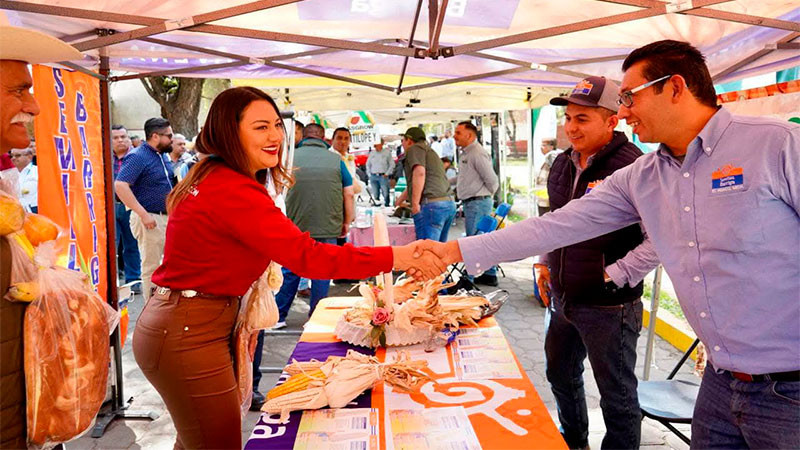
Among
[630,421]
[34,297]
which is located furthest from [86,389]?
[630,421]

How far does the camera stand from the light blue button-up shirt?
5.61ft

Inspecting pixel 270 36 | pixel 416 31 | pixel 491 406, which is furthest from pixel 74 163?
pixel 491 406

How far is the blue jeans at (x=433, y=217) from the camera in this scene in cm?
823

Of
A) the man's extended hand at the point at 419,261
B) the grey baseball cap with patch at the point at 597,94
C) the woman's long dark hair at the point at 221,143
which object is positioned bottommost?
the man's extended hand at the point at 419,261

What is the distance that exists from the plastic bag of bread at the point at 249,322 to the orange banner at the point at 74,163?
1.74 metres

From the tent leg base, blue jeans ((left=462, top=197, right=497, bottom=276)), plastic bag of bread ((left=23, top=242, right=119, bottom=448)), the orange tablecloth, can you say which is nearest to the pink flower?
the orange tablecloth

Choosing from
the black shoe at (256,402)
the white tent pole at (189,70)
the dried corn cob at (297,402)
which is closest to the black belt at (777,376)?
the dried corn cob at (297,402)

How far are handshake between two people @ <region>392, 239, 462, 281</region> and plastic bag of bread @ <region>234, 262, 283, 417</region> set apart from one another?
60 cm

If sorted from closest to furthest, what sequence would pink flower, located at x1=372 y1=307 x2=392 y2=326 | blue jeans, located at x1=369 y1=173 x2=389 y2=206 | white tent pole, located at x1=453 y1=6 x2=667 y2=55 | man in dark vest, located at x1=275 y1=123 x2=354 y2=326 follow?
1. pink flower, located at x1=372 y1=307 x2=392 y2=326
2. white tent pole, located at x1=453 y1=6 x2=667 y2=55
3. man in dark vest, located at x1=275 y1=123 x2=354 y2=326
4. blue jeans, located at x1=369 y1=173 x2=389 y2=206

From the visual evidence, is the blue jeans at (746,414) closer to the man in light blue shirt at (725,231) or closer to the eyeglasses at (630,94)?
the man in light blue shirt at (725,231)

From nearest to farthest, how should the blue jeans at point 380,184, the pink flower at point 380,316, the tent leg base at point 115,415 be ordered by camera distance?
the pink flower at point 380,316, the tent leg base at point 115,415, the blue jeans at point 380,184

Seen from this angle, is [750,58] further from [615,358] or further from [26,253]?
[26,253]

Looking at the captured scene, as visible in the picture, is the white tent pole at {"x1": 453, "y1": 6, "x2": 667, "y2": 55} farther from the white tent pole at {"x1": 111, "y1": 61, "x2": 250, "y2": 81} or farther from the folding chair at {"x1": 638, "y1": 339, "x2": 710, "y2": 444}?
the white tent pole at {"x1": 111, "y1": 61, "x2": 250, "y2": 81}

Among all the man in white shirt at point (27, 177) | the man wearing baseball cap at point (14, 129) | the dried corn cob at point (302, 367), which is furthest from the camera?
the man in white shirt at point (27, 177)
